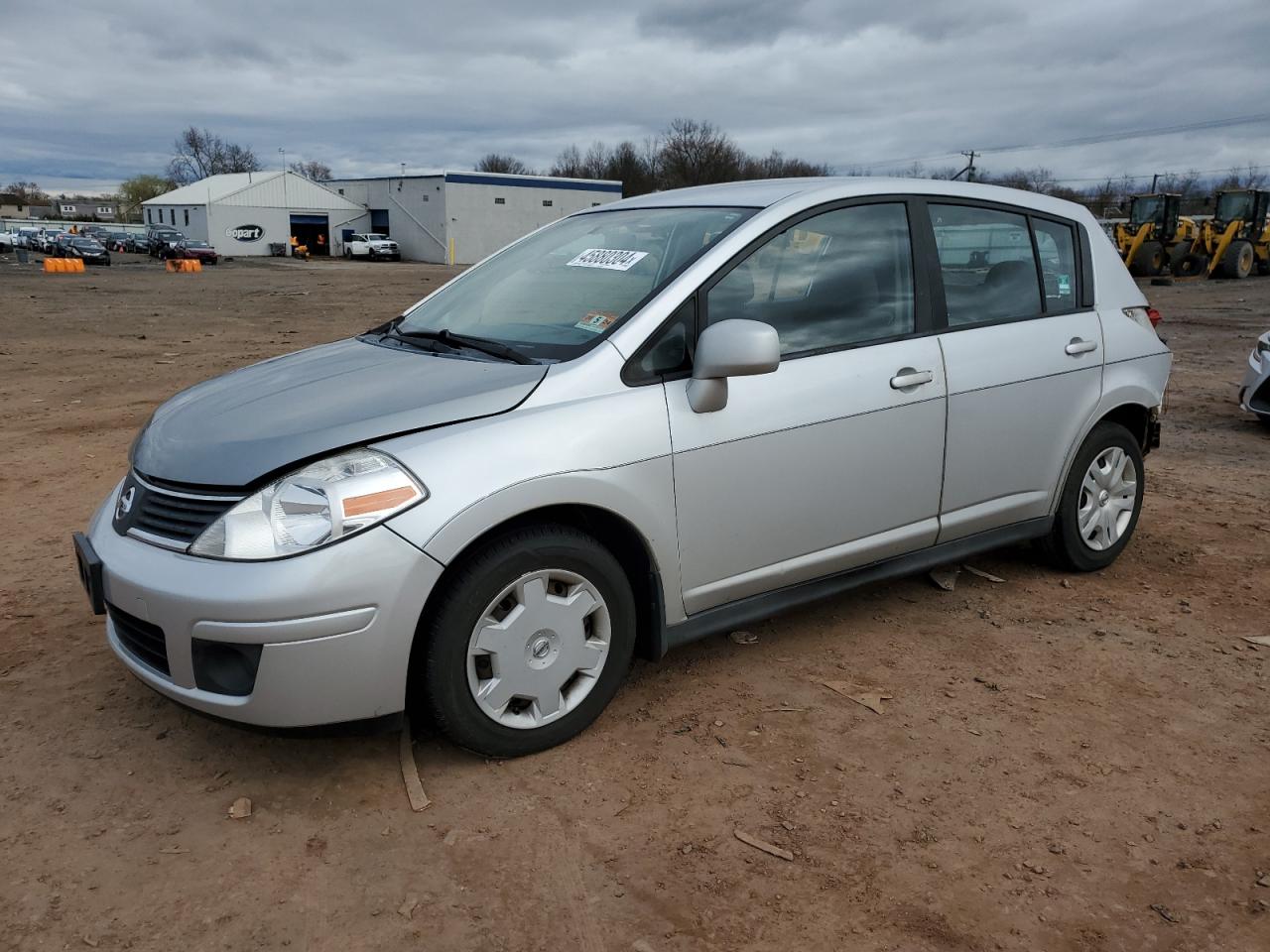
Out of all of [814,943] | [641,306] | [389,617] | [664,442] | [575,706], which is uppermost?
[641,306]

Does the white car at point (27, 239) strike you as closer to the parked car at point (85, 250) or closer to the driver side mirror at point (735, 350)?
the parked car at point (85, 250)

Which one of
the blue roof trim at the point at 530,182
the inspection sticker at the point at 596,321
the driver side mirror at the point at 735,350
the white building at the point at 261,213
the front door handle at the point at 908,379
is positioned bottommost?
the front door handle at the point at 908,379

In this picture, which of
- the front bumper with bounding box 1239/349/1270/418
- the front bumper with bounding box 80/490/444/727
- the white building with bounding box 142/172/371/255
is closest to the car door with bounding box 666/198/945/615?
the front bumper with bounding box 80/490/444/727

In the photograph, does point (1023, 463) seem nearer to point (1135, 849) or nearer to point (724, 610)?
point (724, 610)

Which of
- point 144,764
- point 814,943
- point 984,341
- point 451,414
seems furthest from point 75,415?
point 814,943

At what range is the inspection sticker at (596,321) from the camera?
3.39 meters

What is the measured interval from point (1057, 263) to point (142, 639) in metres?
3.99

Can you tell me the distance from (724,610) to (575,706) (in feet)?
2.12

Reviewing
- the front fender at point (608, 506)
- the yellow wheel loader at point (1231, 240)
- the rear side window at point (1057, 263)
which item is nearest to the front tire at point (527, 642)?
the front fender at point (608, 506)

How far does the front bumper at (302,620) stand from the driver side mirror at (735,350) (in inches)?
41.5

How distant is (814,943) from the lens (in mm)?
2414

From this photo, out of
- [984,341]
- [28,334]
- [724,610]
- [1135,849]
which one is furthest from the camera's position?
[28,334]

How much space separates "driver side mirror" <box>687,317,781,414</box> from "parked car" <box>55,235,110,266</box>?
46533 millimetres

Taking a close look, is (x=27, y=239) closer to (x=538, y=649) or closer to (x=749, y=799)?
(x=538, y=649)
